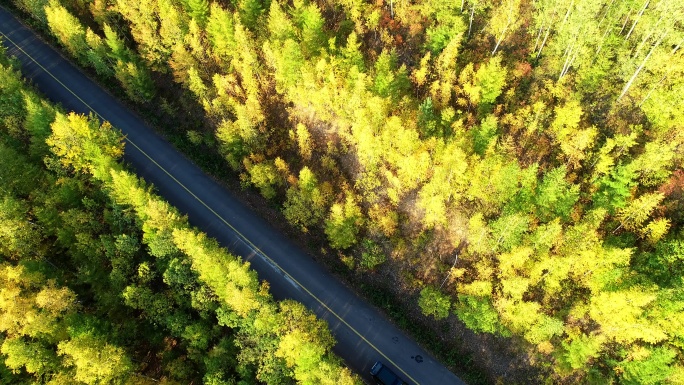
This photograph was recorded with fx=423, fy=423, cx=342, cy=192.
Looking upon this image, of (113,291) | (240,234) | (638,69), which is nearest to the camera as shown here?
(638,69)

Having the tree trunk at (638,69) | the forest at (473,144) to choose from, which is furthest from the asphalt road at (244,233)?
the tree trunk at (638,69)

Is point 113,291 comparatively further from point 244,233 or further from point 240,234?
point 244,233

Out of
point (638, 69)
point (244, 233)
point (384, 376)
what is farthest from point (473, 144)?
point (244, 233)

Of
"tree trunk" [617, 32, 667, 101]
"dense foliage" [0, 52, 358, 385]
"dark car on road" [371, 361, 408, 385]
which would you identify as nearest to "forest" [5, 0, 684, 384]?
"tree trunk" [617, 32, 667, 101]

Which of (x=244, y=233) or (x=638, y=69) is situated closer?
(x=638, y=69)

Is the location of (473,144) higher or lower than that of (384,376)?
higher

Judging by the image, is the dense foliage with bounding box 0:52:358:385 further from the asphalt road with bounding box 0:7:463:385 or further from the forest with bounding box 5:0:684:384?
the forest with bounding box 5:0:684:384
